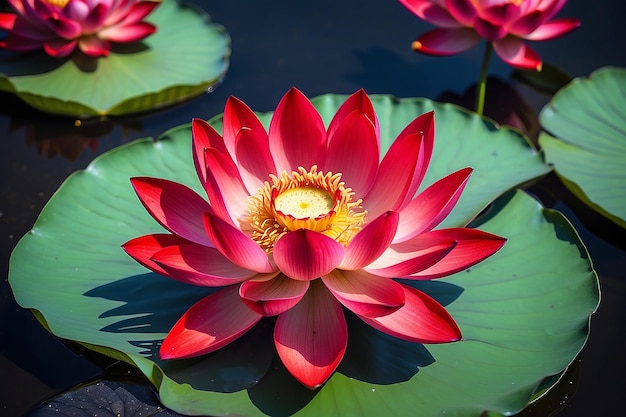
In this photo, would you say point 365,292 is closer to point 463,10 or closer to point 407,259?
point 407,259

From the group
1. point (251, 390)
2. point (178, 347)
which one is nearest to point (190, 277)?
point (178, 347)

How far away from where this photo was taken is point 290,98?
1744mm

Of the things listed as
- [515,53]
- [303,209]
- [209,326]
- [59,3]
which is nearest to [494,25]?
[515,53]

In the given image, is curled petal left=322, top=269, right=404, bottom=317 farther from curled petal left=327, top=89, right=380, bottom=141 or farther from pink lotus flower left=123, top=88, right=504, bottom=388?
curled petal left=327, top=89, right=380, bottom=141

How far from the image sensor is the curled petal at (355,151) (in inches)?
67.2

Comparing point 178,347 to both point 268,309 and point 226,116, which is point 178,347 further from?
point 226,116

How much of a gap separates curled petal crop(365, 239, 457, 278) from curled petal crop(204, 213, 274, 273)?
9.6 inches

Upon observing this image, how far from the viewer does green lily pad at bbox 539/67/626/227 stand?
2.18 m

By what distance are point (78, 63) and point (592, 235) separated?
6.50 ft

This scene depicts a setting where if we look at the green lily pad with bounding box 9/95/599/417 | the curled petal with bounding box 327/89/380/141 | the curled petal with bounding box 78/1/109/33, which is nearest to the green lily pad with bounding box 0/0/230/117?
the curled petal with bounding box 78/1/109/33

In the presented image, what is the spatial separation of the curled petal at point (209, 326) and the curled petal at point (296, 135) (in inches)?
16.0

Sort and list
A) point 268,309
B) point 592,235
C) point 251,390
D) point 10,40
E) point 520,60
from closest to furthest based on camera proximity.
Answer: point 268,309 → point 251,390 → point 592,235 → point 520,60 → point 10,40

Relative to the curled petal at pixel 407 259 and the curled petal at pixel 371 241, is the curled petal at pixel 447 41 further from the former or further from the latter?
the curled petal at pixel 371 241

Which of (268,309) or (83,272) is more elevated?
(268,309)
